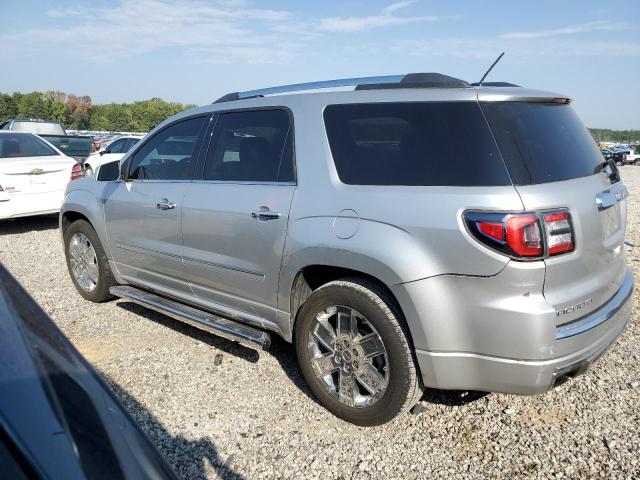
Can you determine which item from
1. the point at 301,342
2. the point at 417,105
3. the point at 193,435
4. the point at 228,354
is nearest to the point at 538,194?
the point at 417,105

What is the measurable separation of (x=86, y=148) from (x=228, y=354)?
14.8 m

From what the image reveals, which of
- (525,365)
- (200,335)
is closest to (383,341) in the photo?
(525,365)

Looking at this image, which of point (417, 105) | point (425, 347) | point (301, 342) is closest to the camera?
point (425, 347)

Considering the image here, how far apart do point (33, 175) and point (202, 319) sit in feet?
19.1

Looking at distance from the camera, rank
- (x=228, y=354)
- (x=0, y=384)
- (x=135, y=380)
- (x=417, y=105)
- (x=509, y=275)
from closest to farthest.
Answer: (x=0, y=384) < (x=509, y=275) < (x=417, y=105) < (x=135, y=380) < (x=228, y=354)

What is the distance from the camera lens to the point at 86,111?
266ft

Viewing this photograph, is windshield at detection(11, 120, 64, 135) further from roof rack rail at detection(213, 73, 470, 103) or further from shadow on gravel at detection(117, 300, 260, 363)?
roof rack rail at detection(213, 73, 470, 103)

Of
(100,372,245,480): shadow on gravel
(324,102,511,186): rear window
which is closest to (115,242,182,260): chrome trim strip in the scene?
(100,372,245,480): shadow on gravel

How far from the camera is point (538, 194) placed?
2.53 m

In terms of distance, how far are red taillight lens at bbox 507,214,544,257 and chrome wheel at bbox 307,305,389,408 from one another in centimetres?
88

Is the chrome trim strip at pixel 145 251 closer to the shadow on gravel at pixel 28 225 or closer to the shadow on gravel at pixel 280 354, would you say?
the shadow on gravel at pixel 280 354

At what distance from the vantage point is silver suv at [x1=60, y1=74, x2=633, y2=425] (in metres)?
2.54

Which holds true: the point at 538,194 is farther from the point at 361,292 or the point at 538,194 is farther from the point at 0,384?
the point at 0,384

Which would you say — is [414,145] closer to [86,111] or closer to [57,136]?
[57,136]
